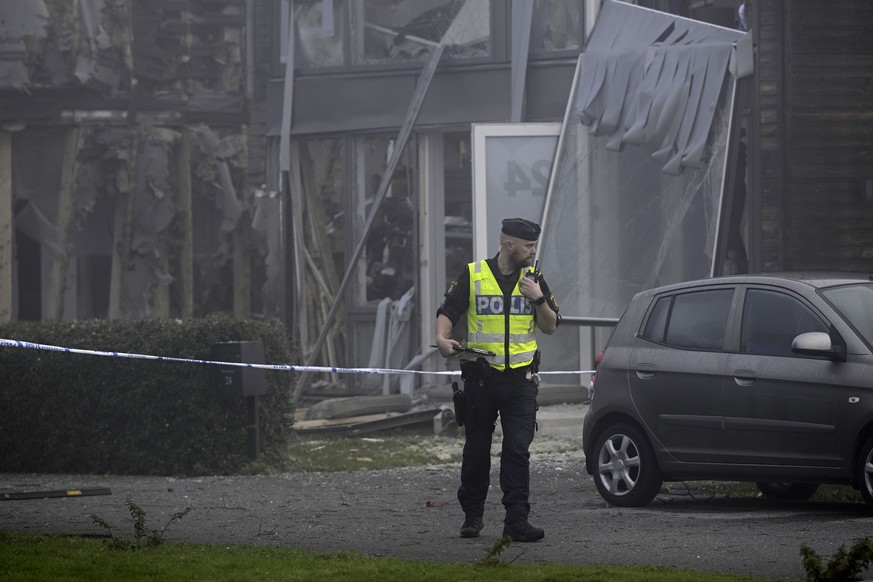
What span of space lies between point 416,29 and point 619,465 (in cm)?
942

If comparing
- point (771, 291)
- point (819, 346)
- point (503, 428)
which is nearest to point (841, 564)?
point (503, 428)

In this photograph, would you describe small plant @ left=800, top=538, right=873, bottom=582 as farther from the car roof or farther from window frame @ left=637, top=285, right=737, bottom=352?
window frame @ left=637, top=285, right=737, bottom=352

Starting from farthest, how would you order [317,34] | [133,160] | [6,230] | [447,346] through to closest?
[133,160] → [6,230] → [317,34] → [447,346]

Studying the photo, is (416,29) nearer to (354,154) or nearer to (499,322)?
(354,154)

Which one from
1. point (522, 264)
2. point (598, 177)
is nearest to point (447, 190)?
point (598, 177)

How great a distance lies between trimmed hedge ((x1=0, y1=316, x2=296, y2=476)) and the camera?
472 inches

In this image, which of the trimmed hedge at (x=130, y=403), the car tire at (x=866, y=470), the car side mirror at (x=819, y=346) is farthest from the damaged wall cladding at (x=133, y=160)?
the car tire at (x=866, y=470)

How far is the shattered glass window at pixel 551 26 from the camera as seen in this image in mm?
17469

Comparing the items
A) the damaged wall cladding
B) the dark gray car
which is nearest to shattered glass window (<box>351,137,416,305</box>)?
the damaged wall cladding

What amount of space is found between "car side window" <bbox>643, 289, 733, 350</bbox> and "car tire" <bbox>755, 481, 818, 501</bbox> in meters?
1.23

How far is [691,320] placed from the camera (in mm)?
9688

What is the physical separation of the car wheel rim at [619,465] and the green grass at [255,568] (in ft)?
9.03

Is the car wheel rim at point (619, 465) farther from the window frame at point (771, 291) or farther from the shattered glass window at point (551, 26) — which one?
the shattered glass window at point (551, 26)

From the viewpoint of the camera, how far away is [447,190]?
713 inches
